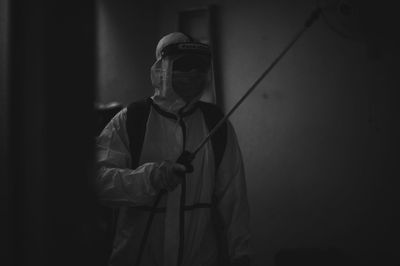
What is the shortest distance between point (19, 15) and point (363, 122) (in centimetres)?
205

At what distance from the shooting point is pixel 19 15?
1.93 ft

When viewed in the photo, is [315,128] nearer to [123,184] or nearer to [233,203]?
[233,203]

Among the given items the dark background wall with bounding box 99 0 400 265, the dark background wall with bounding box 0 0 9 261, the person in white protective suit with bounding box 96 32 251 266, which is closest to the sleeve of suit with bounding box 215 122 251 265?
the person in white protective suit with bounding box 96 32 251 266

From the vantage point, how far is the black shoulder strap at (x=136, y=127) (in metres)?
1.46

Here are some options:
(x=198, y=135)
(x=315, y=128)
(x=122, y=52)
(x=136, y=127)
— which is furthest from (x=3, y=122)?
(x=122, y=52)

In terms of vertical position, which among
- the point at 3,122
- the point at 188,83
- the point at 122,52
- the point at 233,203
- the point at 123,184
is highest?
the point at 122,52

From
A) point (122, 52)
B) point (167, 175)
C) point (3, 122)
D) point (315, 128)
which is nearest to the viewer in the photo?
point (3, 122)

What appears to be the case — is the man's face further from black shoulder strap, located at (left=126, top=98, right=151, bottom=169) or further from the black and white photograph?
black shoulder strap, located at (left=126, top=98, right=151, bottom=169)

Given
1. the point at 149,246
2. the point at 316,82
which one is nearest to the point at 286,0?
the point at 316,82

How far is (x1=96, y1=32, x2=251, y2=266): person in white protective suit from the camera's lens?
4.41 ft

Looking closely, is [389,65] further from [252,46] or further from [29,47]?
[29,47]

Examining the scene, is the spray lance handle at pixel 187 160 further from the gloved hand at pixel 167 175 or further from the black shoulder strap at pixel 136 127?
the black shoulder strap at pixel 136 127

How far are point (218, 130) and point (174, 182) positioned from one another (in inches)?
13.8

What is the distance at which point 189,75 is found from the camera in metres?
1.58
